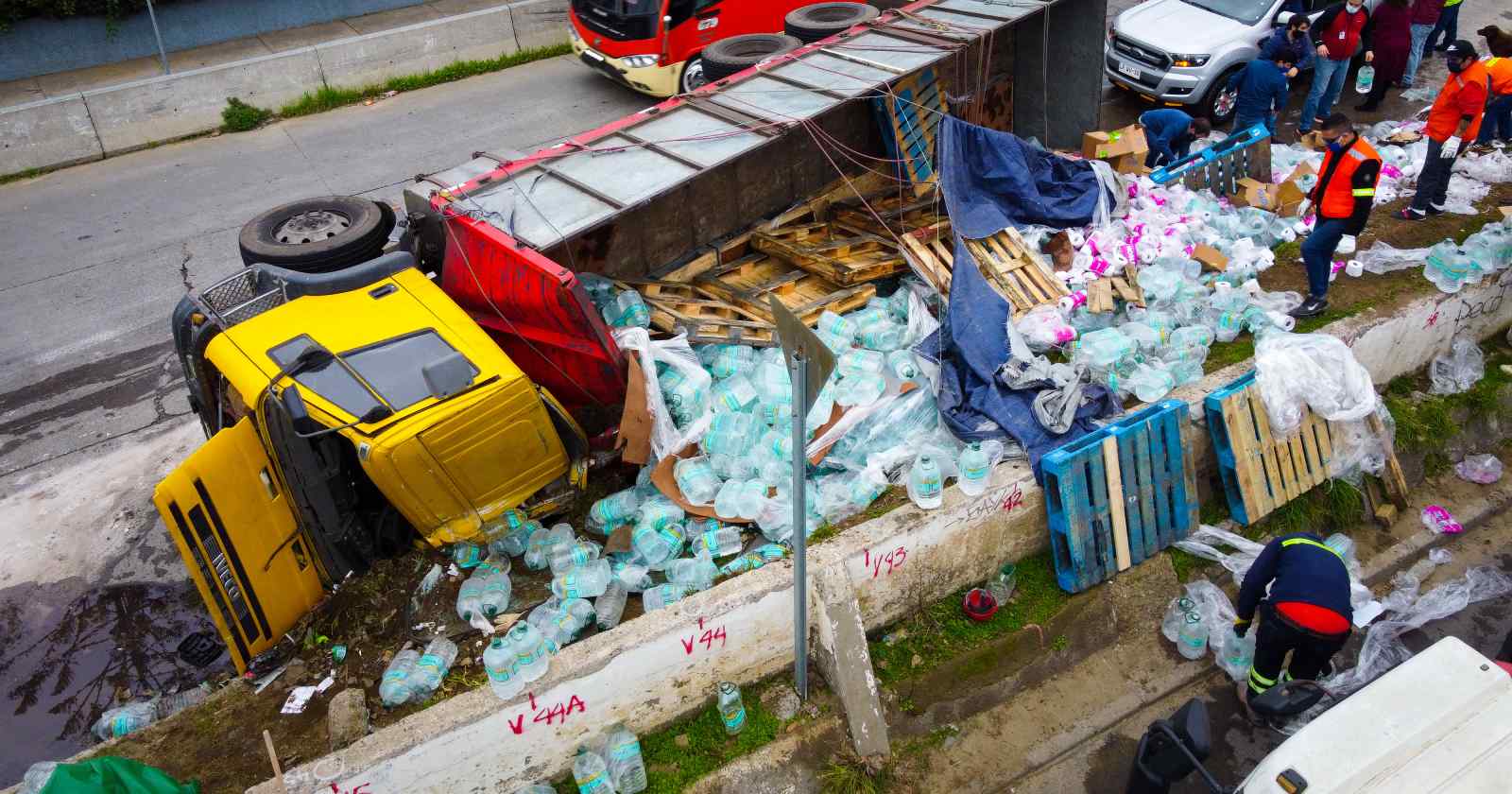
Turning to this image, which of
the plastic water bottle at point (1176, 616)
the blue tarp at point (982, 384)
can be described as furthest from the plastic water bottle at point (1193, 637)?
the blue tarp at point (982, 384)

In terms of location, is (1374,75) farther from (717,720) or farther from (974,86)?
(717,720)

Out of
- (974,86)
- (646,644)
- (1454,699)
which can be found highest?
(974,86)

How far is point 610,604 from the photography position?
5449mm

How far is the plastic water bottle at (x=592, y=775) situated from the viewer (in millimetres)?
4949

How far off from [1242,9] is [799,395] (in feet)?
33.0

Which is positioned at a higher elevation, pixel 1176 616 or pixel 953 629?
pixel 953 629

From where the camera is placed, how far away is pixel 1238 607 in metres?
5.34

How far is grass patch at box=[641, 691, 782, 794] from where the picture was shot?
5.14 meters

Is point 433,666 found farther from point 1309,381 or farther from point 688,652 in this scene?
point 1309,381

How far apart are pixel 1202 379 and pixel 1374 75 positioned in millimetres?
7057

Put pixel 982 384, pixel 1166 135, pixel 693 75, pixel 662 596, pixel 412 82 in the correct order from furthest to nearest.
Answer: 1. pixel 412 82
2. pixel 693 75
3. pixel 1166 135
4. pixel 982 384
5. pixel 662 596

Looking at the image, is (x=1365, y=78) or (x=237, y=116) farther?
(x=237, y=116)

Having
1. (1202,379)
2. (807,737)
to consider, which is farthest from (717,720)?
(1202,379)

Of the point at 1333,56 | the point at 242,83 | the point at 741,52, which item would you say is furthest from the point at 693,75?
the point at 1333,56
